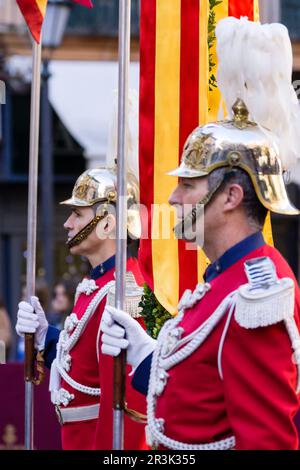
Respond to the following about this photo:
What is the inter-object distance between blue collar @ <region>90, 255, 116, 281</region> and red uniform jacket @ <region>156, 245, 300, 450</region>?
6.77 ft

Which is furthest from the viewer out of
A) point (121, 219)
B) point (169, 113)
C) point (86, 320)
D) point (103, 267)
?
point (103, 267)

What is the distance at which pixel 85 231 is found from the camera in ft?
21.6

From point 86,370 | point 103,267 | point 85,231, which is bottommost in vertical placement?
point 86,370

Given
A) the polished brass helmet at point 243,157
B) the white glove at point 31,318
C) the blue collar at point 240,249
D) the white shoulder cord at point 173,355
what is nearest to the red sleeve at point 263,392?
the white shoulder cord at point 173,355

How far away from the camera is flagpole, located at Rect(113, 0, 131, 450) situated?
492 cm

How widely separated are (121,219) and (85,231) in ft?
5.13

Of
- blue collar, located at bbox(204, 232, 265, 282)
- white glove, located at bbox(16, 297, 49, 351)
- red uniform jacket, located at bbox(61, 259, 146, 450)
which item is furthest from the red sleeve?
white glove, located at bbox(16, 297, 49, 351)

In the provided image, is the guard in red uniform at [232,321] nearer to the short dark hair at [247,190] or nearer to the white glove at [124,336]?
the short dark hair at [247,190]

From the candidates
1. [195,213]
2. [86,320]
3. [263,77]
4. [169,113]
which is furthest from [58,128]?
[195,213]

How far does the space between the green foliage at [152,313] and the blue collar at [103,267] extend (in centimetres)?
42

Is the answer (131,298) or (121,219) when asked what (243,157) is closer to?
(121,219)

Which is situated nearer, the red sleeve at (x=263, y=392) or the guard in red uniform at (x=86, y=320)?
the red sleeve at (x=263, y=392)

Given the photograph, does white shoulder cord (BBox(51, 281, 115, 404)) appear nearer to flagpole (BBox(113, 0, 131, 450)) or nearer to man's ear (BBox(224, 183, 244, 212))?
flagpole (BBox(113, 0, 131, 450))

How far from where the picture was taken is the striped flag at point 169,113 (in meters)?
5.95
